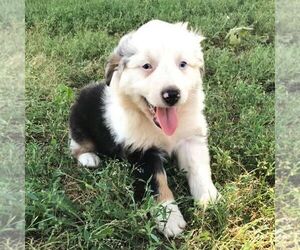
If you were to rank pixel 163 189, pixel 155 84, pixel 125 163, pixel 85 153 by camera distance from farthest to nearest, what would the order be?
pixel 85 153 < pixel 125 163 < pixel 163 189 < pixel 155 84

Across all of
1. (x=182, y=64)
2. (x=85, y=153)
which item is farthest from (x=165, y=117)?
(x=85, y=153)

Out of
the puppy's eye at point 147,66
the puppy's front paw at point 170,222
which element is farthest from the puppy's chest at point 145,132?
the puppy's front paw at point 170,222

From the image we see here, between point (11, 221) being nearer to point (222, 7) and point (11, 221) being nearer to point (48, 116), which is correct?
point (48, 116)

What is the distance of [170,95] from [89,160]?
0.95m

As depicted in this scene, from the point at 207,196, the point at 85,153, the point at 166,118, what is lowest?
the point at 85,153

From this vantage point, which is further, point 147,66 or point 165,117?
point 165,117

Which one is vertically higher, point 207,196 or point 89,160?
point 207,196

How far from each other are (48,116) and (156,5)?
8.06 feet

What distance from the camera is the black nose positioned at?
359cm

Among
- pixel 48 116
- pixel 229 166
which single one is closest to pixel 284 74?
pixel 229 166

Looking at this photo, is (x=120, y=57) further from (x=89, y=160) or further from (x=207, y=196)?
(x=207, y=196)

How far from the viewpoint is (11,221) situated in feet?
11.0

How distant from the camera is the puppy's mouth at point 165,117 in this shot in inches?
151

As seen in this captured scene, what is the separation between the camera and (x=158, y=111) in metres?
3.83
